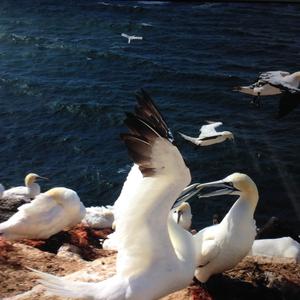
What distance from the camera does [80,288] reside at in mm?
4969

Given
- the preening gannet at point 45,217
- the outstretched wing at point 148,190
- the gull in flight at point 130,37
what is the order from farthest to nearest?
the gull in flight at point 130,37
the preening gannet at point 45,217
the outstretched wing at point 148,190

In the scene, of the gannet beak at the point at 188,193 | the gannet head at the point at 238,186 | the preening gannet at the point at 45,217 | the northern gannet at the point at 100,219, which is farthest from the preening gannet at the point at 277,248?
the northern gannet at the point at 100,219

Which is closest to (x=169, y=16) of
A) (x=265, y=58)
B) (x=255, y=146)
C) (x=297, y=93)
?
(x=265, y=58)

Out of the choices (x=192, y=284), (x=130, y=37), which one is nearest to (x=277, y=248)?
(x=192, y=284)

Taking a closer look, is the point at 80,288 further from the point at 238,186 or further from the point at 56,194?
the point at 56,194

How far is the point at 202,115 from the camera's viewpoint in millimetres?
21969

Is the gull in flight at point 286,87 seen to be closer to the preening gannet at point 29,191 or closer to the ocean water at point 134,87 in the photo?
the ocean water at point 134,87

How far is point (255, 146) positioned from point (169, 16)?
53.4 ft

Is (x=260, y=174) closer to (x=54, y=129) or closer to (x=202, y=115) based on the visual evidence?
(x=202, y=115)

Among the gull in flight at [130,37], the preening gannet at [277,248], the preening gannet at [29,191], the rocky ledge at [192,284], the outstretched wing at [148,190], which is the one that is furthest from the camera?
the gull in flight at [130,37]

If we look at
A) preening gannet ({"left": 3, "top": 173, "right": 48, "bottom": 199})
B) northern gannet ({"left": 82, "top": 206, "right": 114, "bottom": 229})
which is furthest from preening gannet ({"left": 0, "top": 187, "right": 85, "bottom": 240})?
preening gannet ({"left": 3, "top": 173, "right": 48, "bottom": 199})

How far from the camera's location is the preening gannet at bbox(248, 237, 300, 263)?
313 inches

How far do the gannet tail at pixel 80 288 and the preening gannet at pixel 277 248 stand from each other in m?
3.22

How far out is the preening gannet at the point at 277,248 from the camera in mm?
7961
